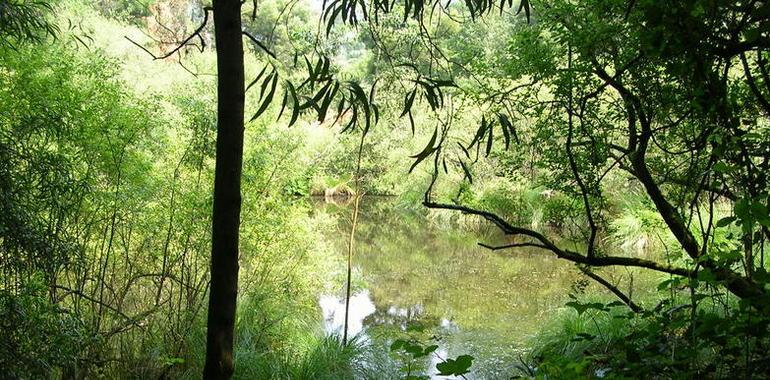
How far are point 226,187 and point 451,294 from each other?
747 centimetres

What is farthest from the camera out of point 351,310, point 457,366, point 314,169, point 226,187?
point 351,310

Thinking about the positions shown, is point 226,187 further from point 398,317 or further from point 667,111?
point 398,317

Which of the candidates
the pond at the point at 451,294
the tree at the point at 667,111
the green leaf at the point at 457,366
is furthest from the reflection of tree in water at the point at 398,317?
the green leaf at the point at 457,366

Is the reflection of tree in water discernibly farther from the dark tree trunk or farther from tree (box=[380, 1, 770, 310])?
the dark tree trunk

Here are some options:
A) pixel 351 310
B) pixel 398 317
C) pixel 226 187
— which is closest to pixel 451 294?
pixel 398 317

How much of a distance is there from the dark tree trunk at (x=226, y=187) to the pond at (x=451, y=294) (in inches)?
133

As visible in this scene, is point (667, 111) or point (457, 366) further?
Answer: point (667, 111)

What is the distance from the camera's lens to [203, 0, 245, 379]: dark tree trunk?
1.28 metres

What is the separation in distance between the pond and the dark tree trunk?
11.1 ft

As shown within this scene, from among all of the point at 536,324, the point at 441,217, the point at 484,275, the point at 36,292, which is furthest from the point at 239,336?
the point at 441,217

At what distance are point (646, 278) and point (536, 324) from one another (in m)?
1.93

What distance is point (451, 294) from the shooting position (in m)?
8.55

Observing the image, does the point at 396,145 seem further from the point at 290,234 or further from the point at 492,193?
the point at 290,234

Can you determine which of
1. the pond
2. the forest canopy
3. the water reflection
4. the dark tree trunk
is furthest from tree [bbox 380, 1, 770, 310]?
the water reflection
